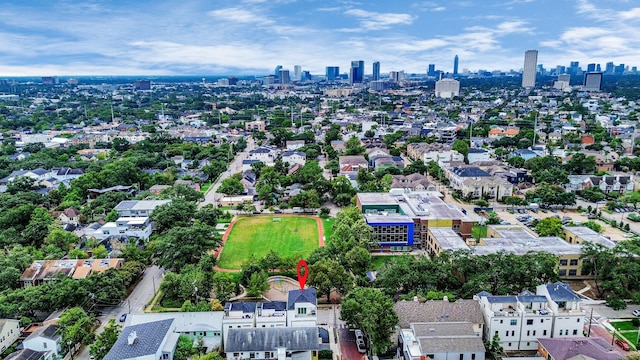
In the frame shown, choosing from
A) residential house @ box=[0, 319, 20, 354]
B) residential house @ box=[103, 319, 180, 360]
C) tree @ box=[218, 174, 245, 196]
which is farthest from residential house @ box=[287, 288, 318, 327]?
tree @ box=[218, 174, 245, 196]

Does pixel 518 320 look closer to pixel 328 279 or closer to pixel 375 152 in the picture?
pixel 328 279

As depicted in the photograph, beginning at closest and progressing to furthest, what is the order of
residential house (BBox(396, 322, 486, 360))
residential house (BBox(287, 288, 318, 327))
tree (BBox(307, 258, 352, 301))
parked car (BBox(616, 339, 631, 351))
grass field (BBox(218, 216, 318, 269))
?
residential house (BBox(396, 322, 486, 360)) → parked car (BBox(616, 339, 631, 351)) → residential house (BBox(287, 288, 318, 327)) → tree (BBox(307, 258, 352, 301)) → grass field (BBox(218, 216, 318, 269))

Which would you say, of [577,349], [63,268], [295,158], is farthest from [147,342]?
[295,158]

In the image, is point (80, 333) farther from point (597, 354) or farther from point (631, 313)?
point (631, 313)

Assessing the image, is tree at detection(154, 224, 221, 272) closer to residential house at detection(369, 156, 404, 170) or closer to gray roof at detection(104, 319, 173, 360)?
gray roof at detection(104, 319, 173, 360)

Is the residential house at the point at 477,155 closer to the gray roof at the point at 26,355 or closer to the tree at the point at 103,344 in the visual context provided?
the tree at the point at 103,344

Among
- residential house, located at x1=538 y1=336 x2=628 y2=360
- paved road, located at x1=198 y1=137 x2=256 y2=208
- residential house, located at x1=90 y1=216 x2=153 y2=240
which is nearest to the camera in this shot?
residential house, located at x1=538 y1=336 x2=628 y2=360

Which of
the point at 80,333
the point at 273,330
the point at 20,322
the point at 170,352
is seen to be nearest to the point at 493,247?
the point at 273,330
